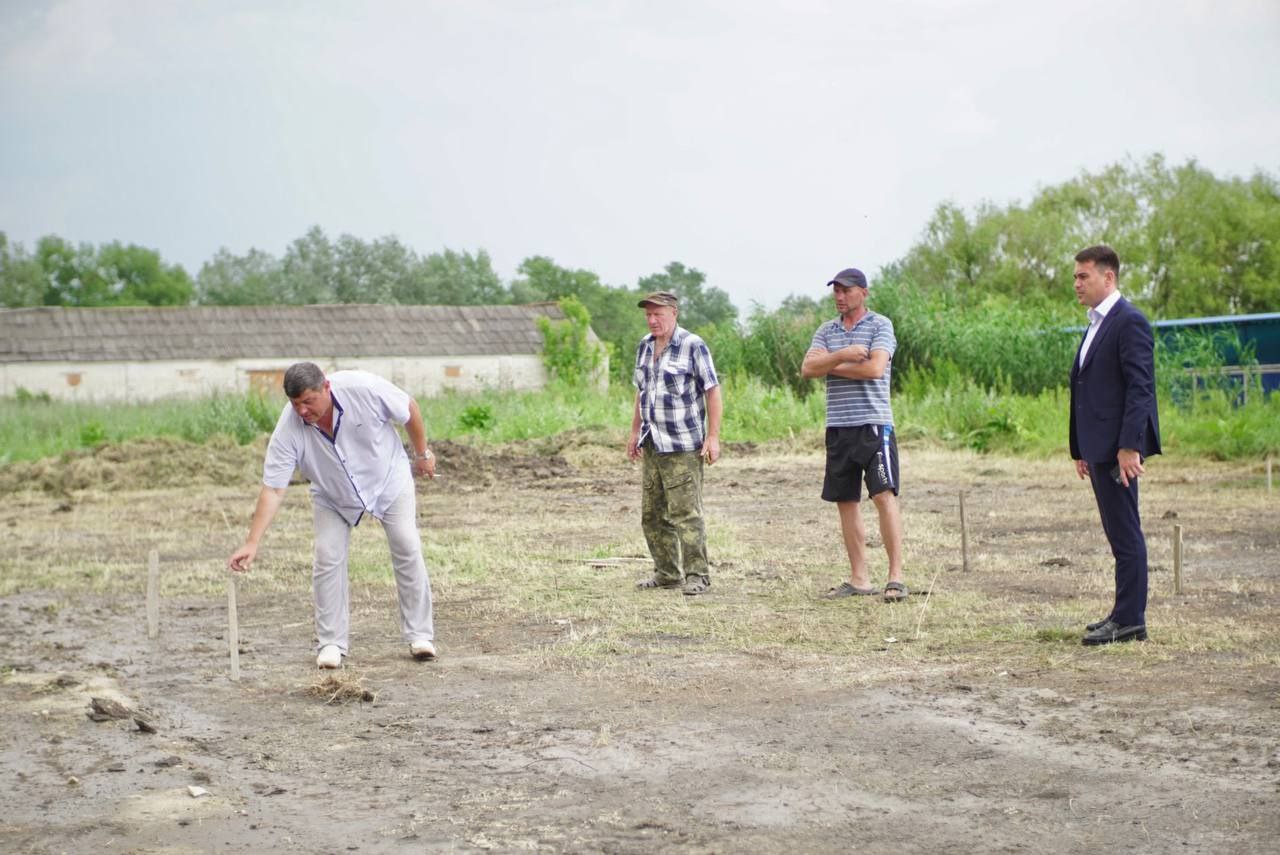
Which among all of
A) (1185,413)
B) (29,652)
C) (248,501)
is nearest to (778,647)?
(29,652)

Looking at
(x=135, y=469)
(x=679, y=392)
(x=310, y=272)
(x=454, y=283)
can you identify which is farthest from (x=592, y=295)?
(x=679, y=392)

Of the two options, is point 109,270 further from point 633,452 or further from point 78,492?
point 633,452

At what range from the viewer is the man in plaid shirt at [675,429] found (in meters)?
10.1

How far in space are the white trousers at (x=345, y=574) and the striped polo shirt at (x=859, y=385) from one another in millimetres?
2896

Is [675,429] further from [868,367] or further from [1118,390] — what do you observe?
[1118,390]

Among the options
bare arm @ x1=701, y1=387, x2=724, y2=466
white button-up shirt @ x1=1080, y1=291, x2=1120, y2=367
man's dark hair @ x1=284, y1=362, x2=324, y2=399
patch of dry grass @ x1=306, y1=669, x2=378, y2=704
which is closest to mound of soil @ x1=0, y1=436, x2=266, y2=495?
bare arm @ x1=701, y1=387, x2=724, y2=466

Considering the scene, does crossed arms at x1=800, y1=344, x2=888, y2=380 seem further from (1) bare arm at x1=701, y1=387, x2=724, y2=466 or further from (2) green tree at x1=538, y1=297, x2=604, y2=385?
(2) green tree at x1=538, y1=297, x2=604, y2=385

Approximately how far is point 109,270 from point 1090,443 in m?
98.0

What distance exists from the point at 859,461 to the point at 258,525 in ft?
12.5

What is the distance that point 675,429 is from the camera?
33.3 ft

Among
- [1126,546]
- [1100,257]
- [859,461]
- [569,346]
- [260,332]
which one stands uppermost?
[260,332]

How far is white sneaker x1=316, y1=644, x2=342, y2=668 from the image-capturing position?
7.97 meters

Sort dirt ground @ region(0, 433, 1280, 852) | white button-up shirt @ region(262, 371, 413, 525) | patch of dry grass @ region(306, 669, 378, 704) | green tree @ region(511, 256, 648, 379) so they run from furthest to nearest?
green tree @ region(511, 256, 648, 379) < white button-up shirt @ region(262, 371, 413, 525) < patch of dry grass @ region(306, 669, 378, 704) < dirt ground @ region(0, 433, 1280, 852)

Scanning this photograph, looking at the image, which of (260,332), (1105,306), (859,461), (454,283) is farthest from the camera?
(454,283)
